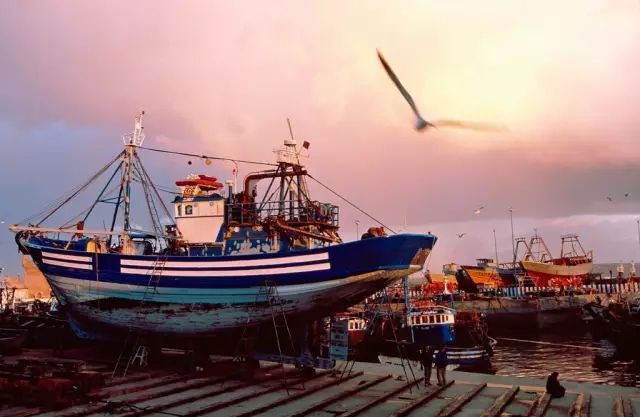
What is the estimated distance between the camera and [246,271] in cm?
1778

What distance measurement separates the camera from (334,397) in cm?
1430

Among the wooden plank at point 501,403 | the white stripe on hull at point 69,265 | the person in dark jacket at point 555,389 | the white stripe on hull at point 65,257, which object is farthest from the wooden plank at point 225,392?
the white stripe on hull at point 65,257

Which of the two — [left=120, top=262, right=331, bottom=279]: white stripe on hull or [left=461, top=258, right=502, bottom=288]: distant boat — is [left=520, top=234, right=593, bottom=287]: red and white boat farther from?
[left=120, top=262, right=331, bottom=279]: white stripe on hull

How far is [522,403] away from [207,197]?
13.7 m

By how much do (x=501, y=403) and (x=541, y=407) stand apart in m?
0.95

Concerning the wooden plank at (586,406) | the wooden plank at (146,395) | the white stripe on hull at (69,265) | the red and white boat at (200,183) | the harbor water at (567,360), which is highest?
the red and white boat at (200,183)

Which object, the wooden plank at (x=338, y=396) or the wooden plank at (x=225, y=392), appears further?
the wooden plank at (x=338, y=396)

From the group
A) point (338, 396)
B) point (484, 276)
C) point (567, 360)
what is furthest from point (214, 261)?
point (484, 276)

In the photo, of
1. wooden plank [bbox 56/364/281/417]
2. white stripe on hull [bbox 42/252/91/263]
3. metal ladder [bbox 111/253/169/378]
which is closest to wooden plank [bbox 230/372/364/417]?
wooden plank [bbox 56/364/281/417]

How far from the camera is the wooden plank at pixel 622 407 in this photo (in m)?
12.4

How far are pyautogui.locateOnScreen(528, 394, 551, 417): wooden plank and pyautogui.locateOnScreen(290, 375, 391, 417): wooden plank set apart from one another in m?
4.93

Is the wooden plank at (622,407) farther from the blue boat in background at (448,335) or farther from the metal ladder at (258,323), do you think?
the blue boat in background at (448,335)

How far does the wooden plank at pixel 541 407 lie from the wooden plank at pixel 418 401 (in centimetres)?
275

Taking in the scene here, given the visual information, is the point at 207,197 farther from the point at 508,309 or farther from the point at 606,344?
the point at 508,309
